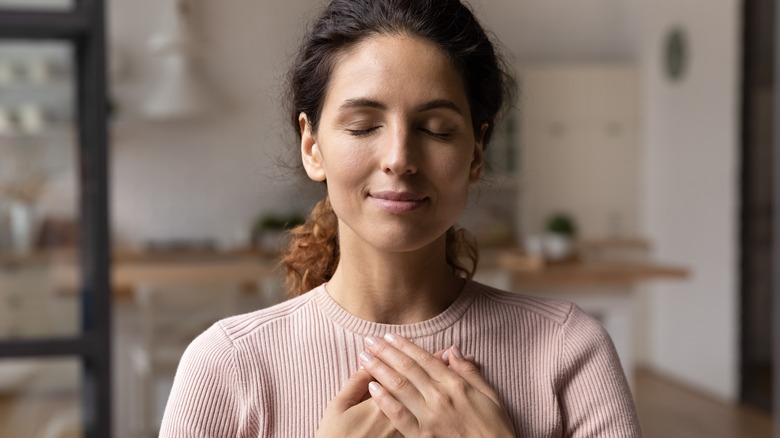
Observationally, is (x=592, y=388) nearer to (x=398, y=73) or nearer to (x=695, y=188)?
(x=398, y=73)

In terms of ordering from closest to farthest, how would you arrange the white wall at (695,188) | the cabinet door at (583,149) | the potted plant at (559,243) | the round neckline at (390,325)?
the round neckline at (390,325) → the potted plant at (559,243) → the white wall at (695,188) → the cabinet door at (583,149)

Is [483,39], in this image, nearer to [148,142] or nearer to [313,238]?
[313,238]

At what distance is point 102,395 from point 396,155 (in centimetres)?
173

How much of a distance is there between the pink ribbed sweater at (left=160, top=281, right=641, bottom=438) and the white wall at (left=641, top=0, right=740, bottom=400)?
4.98 metres

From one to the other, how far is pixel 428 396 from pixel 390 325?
10cm

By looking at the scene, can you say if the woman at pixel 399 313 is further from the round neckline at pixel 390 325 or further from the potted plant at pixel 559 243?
the potted plant at pixel 559 243

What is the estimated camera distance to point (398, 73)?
0.89 metres

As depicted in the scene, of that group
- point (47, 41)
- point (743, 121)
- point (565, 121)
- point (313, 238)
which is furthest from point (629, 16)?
point (313, 238)

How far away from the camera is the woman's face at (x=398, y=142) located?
883 millimetres

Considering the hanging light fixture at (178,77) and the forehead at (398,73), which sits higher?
the hanging light fixture at (178,77)

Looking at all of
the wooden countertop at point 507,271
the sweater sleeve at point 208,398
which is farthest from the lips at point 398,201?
the wooden countertop at point 507,271

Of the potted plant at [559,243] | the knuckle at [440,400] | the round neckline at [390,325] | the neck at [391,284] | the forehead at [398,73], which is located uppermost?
the forehead at [398,73]

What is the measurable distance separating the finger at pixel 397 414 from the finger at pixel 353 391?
28 mm

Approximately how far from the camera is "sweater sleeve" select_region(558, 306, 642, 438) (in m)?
0.96
